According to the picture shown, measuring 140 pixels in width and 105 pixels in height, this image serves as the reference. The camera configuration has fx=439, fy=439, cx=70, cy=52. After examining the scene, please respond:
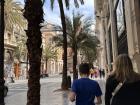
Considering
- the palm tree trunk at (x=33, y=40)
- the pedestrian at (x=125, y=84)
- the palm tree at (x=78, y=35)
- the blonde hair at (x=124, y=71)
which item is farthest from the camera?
the palm tree at (x=78, y=35)

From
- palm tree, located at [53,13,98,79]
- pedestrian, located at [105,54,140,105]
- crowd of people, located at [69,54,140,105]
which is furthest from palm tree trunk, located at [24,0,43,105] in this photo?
palm tree, located at [53,13,98,79]

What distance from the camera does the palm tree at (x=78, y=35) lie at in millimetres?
41219

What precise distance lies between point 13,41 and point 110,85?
3399 inches

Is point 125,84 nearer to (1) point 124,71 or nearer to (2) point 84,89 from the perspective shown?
(1) point 124,71

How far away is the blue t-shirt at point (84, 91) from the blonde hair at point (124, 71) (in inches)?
55.3

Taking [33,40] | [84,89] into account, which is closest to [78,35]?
[33,40]

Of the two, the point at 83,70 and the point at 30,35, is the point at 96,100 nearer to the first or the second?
the point at 83,70

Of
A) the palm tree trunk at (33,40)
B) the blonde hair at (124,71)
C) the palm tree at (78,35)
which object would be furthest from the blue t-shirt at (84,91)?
the palm tree at (78,35)

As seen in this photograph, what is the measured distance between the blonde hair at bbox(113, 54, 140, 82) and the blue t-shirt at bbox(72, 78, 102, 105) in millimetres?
1404

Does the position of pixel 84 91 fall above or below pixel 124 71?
below

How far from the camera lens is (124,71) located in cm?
537

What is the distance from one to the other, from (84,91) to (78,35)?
35544 mm

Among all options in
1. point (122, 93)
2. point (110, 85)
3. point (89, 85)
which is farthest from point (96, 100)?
point (122, 93)

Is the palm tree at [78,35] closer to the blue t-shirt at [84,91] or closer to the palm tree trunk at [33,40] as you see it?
the palm tree trunk at [33,40]
